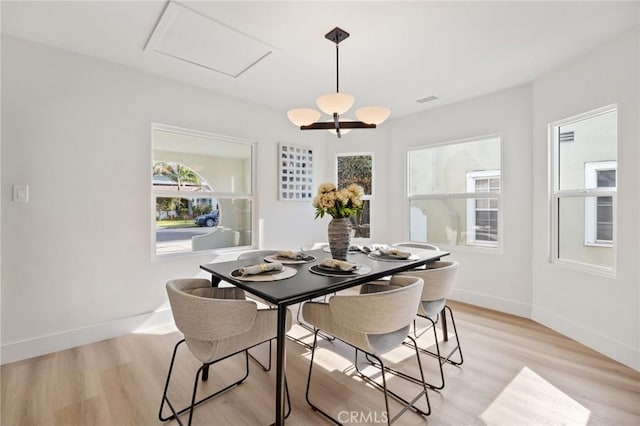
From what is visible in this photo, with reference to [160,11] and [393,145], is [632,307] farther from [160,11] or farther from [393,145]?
[160,11]

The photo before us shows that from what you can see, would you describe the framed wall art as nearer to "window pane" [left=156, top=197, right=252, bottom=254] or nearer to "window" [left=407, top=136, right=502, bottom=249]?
"window pane" [left=156, top=197, right=252, bottom=254]

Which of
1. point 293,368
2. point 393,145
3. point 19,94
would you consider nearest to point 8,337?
point 19,94

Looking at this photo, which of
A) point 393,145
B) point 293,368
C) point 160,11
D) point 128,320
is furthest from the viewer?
point 393,145

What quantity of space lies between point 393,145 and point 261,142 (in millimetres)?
1895

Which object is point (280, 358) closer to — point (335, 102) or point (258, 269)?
point (258, 269)

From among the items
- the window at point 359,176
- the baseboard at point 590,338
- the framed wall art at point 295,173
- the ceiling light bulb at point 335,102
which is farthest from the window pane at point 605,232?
the framed wall art at point 295,173

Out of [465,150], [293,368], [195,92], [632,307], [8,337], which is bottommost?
[293,368]

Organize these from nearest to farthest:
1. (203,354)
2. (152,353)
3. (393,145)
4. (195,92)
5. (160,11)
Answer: (203,354) < (160,11) < (152,353) < (195,92) < (393,145)

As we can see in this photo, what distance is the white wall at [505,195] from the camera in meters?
3.16

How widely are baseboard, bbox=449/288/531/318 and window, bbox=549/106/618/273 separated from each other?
658mm

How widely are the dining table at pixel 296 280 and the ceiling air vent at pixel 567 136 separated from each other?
5.93 ft

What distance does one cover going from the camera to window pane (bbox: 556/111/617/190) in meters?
2.41

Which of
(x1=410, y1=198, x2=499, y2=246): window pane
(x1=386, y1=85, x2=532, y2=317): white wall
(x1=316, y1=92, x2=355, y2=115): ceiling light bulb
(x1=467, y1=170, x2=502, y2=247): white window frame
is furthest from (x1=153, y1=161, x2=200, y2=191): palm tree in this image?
(x1=467, y1=170, x2=502, y2=247): white window frame

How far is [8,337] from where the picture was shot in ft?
7.34
